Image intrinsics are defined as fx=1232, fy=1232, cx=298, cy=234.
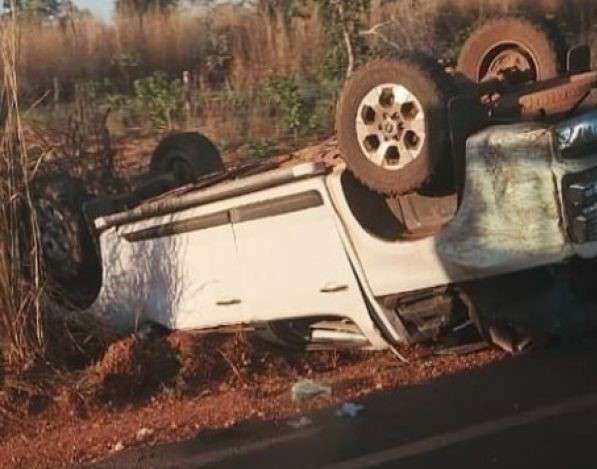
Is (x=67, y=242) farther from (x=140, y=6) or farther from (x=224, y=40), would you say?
(x=140, y=6)

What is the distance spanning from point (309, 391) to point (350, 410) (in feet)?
1.29

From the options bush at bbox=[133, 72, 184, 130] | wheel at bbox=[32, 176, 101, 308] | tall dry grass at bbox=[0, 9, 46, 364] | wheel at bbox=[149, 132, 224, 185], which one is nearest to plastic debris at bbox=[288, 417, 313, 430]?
tall dry grass at bbox=[0, 9, 46, 364]

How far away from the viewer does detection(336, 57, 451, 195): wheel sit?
5859 millimetres

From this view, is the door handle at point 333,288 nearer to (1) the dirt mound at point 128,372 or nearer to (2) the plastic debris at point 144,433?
(1) the dirt mound at point 128,372

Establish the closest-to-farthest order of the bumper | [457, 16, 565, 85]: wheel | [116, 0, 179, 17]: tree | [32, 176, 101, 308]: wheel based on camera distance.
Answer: the bumper, [457, 16, 565, 85]: wheel, [32, 176, 101, 308]: wheel, [116, 0, 179, 17]: tree

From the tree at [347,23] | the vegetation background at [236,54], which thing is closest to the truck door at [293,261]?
the vegetation background at [236,54]

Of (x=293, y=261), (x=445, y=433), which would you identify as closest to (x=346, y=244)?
(x=293, y=261)

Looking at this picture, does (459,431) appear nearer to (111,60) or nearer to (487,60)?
(487,60)

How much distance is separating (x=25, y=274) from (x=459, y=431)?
282cm

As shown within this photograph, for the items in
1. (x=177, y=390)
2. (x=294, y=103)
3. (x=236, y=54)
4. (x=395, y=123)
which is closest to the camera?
(x=395, y=123)

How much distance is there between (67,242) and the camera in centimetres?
776

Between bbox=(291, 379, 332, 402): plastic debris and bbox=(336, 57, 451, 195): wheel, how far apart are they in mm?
1018

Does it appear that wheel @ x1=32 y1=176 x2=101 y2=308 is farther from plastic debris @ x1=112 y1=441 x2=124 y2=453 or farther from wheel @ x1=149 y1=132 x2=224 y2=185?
plastic debris @ x1=112 y1=441 x2=124 y2=453

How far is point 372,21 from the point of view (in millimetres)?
17375
